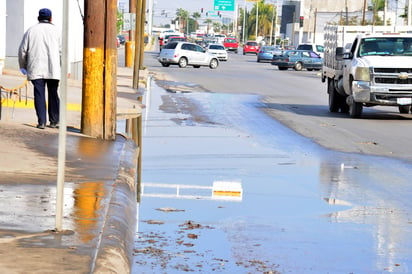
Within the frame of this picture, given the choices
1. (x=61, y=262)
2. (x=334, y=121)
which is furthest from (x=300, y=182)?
(x=334, y=121)

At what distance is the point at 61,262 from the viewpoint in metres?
6.67

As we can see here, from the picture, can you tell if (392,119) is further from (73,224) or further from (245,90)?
(73,224)

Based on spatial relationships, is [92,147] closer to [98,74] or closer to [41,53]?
[98,74]

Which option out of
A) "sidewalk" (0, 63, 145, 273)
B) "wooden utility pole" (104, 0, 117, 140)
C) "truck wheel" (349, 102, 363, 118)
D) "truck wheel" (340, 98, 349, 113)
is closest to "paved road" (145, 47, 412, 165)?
"truck wheel" (349, 102, 363, 118)

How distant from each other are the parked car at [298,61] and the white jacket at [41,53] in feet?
152

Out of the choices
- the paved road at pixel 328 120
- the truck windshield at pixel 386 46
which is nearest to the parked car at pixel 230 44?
the paved road at pixel 328 120

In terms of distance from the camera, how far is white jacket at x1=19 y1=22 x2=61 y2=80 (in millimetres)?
14711

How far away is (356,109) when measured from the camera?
75.1 ft

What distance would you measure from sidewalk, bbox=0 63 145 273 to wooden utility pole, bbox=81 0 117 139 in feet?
0.98

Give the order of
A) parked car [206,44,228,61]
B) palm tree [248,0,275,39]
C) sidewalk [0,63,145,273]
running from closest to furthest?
sidewalk [0,63,145,273] < parked car [206,44,228,61] < palm tree [248,0,275,39]

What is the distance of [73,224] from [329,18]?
123m

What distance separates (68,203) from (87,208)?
0.94ft

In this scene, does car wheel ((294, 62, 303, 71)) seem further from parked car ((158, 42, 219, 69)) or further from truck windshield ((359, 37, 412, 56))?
truck windshield ((359, 37, 412, 56))

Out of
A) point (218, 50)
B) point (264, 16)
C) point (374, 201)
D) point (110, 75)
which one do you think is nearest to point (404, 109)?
point (110, 75)
